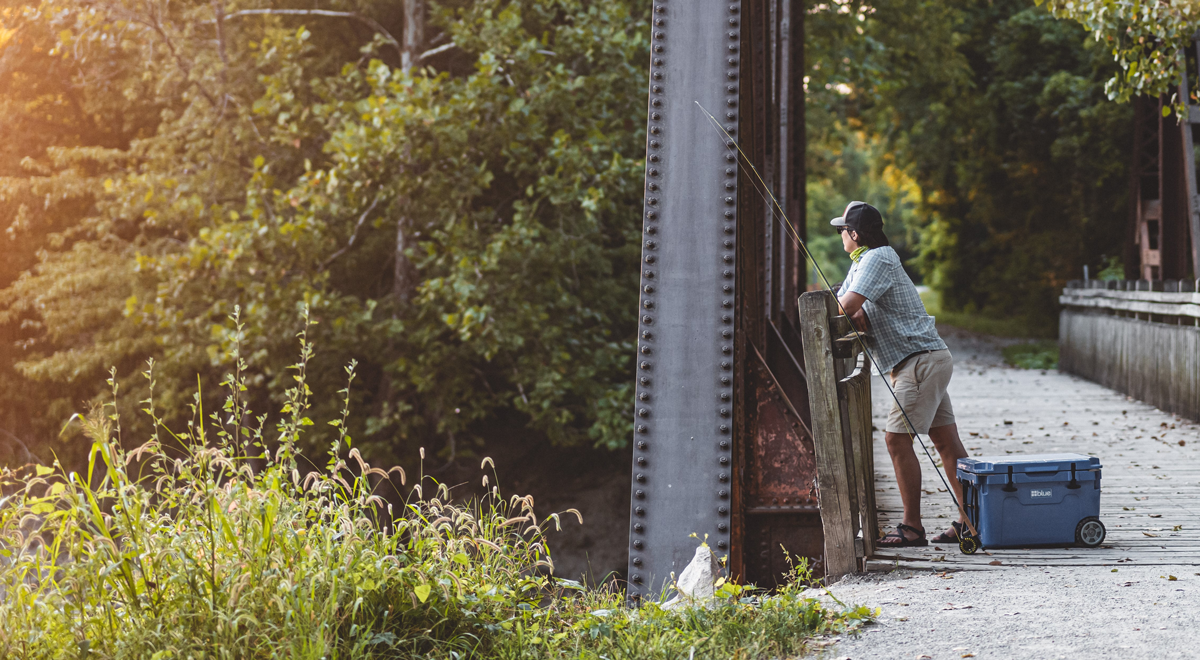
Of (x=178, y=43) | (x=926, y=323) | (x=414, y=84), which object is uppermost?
(x=178, y=43)

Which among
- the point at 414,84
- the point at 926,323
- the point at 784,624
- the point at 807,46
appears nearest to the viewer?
the point at 784,624

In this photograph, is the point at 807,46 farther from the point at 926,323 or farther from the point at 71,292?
the point at 926,323

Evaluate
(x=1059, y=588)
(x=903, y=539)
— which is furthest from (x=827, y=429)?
(x=1059, y=588)

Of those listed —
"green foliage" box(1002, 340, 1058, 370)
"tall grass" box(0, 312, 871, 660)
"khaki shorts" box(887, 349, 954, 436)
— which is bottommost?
"green foliage" box(1002, 340, 1058, 370)

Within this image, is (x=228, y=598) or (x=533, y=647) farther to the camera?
(x=533, y=647)

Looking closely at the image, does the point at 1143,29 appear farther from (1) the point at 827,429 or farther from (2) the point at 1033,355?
(2) the point at 1033,355

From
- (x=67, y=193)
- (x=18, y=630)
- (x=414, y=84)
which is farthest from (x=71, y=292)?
(x=18, y=630)

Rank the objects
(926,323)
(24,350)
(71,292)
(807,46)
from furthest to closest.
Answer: (807,46) < (24,350) < (71,292) < (926,323)

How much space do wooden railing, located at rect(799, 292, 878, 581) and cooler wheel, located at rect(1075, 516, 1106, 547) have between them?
3.93 feet

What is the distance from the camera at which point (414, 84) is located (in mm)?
12055

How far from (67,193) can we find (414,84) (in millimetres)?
6309

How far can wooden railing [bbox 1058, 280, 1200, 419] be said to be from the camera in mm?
10422

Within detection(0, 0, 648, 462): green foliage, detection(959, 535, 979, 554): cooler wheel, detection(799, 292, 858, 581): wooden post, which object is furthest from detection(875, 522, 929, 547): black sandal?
detection(0, 0, 648, 462): green foliage

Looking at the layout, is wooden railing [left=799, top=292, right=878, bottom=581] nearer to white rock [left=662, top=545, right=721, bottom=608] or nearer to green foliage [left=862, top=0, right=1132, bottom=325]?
white rock [left=662, top=545, right=721, bottom=608]
